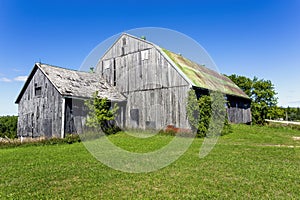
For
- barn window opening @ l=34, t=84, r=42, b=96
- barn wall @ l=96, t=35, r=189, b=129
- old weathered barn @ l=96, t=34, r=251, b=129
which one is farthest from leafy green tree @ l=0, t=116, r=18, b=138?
barn wall @ l=96, t=35, r=189, b=129

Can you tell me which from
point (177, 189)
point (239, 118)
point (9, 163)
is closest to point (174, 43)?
point (177, 189)

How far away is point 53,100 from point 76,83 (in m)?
3.03

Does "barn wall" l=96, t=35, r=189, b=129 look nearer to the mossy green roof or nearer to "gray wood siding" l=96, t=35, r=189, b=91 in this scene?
"gray wood siding" l=96, t=35, r=189, b=91

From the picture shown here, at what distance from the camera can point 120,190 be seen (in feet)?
21.9

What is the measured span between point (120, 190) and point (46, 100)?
17.4 meters

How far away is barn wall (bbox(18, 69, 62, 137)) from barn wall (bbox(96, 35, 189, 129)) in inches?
298

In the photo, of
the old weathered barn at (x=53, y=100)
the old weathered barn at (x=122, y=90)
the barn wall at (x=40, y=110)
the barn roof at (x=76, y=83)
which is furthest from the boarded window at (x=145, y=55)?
the barn wall at (x=40, y=110)

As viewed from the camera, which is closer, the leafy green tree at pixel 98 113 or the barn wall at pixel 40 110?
the barn wall at pixel 40 110

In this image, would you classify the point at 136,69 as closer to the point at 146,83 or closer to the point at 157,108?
the point at 146,83

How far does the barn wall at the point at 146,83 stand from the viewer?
2223 cm

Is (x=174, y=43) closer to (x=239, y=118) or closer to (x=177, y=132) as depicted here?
(x=177, y=132)

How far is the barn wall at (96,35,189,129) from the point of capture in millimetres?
22234

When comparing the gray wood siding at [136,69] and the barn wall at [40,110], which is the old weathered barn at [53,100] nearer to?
the barn wall at [40,110]

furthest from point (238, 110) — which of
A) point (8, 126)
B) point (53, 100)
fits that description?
point (8, 126)
